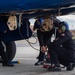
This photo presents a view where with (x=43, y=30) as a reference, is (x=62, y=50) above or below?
below

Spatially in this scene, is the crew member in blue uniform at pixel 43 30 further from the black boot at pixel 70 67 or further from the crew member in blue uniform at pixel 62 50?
the black boot at pixel 70 67

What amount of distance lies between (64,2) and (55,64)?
1.97 m

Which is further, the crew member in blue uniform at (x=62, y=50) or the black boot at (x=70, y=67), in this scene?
the black boot at (x=70, y=67)

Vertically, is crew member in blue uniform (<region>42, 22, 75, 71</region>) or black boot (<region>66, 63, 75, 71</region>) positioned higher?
crew member in blue uniform (<region>42, 22, 75, 71</region>)

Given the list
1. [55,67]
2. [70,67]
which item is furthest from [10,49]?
[70,67]

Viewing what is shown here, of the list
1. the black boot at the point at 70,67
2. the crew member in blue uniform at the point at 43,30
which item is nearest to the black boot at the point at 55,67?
the black boot at the point at 70,67

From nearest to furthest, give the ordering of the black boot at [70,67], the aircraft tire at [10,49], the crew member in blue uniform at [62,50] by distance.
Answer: the crew member in blue uniform at [62,50]
the black boot at [70,67]
the aircraft tire at [10,49]

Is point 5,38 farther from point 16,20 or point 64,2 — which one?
point 64,2

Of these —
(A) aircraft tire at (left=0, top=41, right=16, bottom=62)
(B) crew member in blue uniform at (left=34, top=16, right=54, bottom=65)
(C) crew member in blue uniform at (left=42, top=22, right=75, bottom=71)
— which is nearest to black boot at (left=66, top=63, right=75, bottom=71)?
(C) crew member in blue uniform at (left=42, top=22, right=75, bottom=71)

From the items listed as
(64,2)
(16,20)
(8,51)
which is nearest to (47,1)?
(64,2)

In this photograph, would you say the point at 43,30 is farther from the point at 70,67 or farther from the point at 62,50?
the point at 70,67

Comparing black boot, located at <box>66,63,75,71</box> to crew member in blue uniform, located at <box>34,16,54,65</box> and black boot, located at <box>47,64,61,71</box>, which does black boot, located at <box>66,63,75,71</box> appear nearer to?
black boot, located at <box>47,64,61,71</box>

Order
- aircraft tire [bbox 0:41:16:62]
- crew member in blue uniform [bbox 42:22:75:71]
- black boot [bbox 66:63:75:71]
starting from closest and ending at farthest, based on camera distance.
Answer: crew member in blue uniform [bbox 42:22:75:71], black boot [bbox 66:63:75:71], aircraft tire [bbox 0:41:16:62]

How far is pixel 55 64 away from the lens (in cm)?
888
